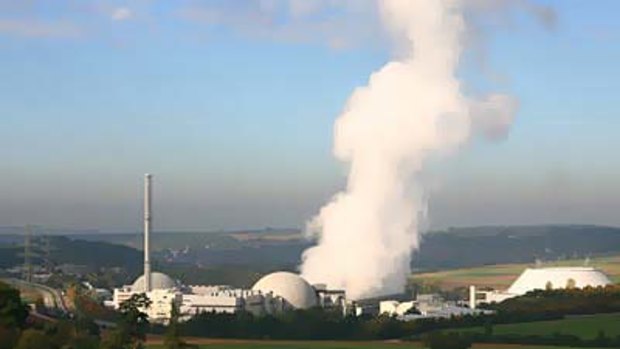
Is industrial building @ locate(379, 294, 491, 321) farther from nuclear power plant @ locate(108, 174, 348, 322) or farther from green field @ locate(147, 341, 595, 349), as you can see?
green field @ locate(147, 341, 595, 349)

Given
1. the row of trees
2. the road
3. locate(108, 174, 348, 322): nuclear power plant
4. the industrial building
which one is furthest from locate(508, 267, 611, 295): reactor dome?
the row of trees

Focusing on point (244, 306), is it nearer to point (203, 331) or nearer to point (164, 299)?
point (164, 299)

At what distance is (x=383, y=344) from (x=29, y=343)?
31.2 m

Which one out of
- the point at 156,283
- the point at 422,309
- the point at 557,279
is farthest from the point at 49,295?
the point at 557,279

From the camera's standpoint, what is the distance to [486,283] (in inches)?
6171

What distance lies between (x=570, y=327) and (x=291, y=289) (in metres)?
33.1

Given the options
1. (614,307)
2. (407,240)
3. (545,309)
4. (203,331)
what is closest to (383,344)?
(203,331)

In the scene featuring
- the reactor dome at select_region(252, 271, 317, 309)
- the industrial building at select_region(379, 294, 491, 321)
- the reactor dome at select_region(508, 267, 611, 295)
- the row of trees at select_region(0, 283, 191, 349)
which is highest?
the reactor dome at select_region(508, 267, 611, 295)

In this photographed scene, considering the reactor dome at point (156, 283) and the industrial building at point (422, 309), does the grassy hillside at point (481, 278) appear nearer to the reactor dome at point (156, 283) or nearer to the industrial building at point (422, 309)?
the industrial building at point (422, 309)

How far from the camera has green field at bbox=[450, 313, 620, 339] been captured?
2729 inches

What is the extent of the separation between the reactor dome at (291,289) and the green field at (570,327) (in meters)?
26.9

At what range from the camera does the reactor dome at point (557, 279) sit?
371ft

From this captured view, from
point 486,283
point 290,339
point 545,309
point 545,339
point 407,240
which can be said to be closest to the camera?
point 545,339

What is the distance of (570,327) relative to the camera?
238ft
